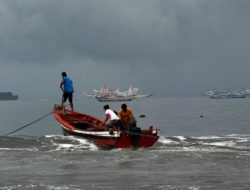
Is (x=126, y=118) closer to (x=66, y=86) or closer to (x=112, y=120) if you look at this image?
(x=112, y=120)

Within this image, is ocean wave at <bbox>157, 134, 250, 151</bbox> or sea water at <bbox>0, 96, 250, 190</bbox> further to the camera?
ocean wave at <bbox>157, 134, 250, 151</bbox>

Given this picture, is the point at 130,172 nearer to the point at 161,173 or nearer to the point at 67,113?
the point at 161,173

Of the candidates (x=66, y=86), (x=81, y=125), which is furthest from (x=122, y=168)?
(x=66, y=86)

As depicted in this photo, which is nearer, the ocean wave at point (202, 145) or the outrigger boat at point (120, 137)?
the ocean wave at point (202, 145)

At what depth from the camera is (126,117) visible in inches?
973

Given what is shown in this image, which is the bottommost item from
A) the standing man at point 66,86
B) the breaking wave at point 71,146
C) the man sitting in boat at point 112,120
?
the breaking wave at point 71,146

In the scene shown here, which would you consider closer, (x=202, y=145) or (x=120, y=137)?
(x=120, y=137)

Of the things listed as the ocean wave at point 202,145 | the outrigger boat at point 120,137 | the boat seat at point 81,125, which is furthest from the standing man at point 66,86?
the ocean wave at point 202,145

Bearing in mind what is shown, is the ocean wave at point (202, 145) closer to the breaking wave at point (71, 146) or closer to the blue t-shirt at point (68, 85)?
the breaking wave at point (71, 146)

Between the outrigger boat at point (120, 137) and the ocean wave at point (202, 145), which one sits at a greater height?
the outrigger boat at point (120, 137)

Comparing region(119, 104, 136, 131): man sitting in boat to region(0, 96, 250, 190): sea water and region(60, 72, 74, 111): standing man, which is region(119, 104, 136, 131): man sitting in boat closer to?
region(0, 96, 250, 190): sea water

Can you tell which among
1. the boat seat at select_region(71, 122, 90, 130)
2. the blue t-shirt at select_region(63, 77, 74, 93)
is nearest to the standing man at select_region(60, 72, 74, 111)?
the blue t-shirt at select_region(63, 77, 74, 93)

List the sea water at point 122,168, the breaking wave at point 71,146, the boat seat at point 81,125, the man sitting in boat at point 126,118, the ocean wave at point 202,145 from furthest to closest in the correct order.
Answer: the boat seat at point 81,125, the man sitting in boat at point 126,118, the breaking wave at point 71,146, the ocean wave at point 202,145, the sea water at point 122,168

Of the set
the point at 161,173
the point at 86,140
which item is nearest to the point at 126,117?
the point at 86,140
